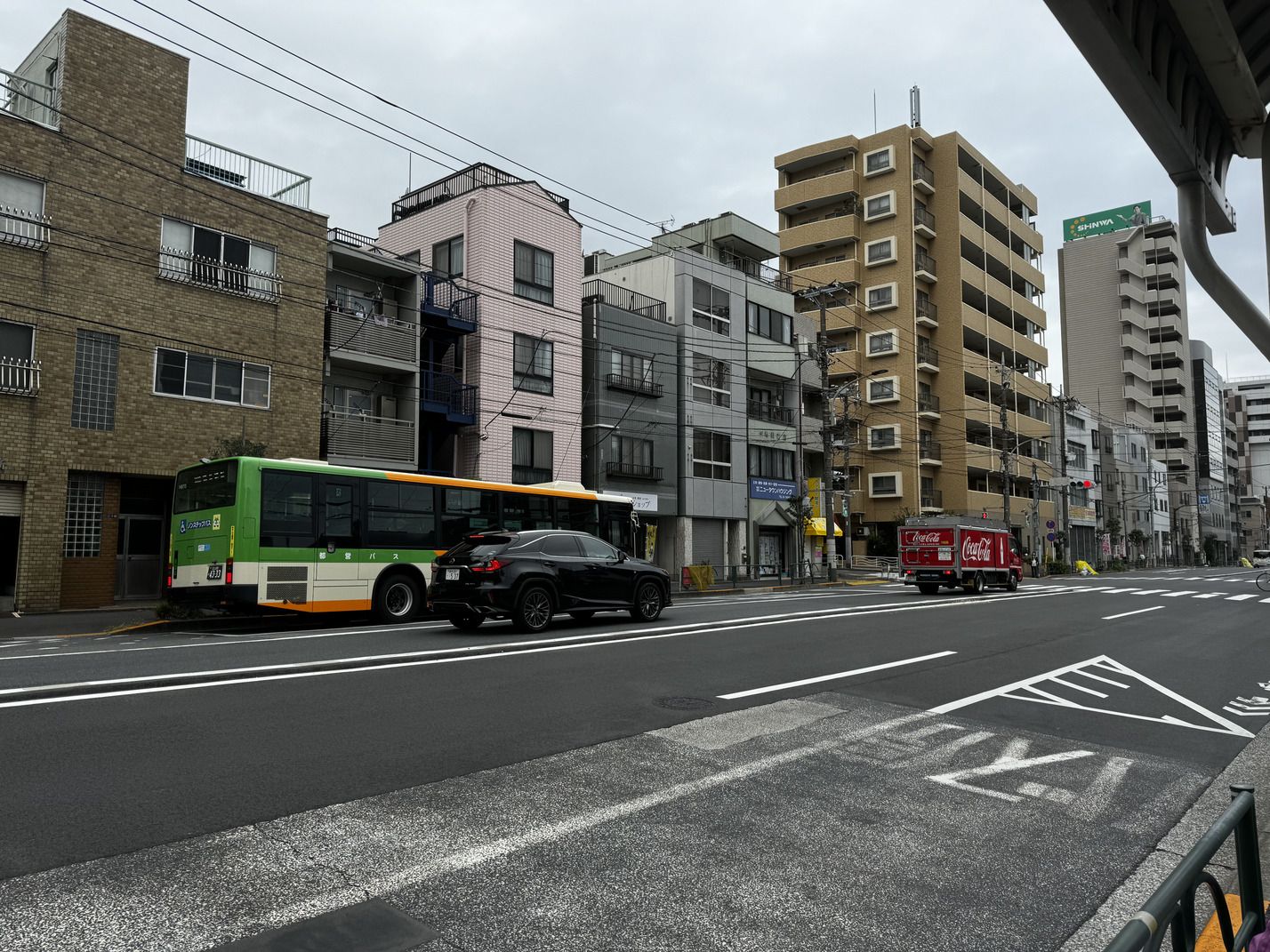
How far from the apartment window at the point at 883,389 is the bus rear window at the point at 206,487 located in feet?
164

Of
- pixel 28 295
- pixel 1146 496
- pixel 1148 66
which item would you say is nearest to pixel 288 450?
pixel 28 295

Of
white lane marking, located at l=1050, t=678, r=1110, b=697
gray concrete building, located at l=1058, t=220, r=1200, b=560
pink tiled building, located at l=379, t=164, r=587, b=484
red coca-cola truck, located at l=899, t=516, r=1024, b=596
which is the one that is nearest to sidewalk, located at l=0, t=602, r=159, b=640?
pink tiled building, located at l=379, t=164, r=587, b=484

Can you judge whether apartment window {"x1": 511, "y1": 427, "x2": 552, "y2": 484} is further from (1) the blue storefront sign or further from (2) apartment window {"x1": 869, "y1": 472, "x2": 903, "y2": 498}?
(2) apartment window {"x1": 869, "y1": 472, "x2": 903, "y2": 498}

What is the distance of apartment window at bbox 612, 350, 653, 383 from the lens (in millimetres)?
36312

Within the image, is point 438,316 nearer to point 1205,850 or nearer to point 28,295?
point 28,295

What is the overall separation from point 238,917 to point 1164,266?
11235 centimetres

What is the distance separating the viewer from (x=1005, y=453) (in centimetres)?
5309

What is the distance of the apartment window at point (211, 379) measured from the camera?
22266 mm

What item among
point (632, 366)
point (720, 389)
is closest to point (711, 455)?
point (720, 389)

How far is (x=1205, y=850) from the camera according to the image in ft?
7.20

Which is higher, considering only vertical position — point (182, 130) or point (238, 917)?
point (182, 130)

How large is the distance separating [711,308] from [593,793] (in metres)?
37.5

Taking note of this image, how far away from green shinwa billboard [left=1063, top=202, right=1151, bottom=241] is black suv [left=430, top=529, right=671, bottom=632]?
100533mm

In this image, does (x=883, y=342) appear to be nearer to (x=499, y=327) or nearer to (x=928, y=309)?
(x=928, y=309)
